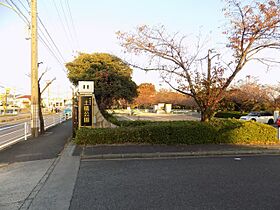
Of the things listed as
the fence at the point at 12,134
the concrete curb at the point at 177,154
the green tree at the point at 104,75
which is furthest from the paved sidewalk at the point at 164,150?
the green tree at the point at 104,75

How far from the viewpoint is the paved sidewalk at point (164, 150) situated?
8008 millimetres

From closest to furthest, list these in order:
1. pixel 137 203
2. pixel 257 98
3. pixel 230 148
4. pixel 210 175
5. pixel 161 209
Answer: pixel 161 209 < pixel 137 203 < pixel 210 175 < pixel 230 148 < pixel 257 98

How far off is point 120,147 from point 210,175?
13.5 feet

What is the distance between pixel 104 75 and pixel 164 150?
963cm

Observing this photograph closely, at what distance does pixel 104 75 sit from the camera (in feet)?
55.7

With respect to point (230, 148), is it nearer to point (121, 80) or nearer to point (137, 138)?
point (137, 138)

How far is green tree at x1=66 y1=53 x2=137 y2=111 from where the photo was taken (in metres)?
17.4

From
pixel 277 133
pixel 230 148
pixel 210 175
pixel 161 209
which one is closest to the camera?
pixel 161 209

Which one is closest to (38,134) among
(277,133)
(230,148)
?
(230,148)

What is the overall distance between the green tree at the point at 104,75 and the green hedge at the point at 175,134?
777 cm

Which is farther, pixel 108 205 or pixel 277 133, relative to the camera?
pixel 277 133

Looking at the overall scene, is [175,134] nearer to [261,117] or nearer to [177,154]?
[177,154]

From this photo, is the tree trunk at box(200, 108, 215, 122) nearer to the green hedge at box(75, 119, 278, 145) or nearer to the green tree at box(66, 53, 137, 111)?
the green hedge at box(75, 119, 278, 145)

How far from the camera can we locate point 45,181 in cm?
544
